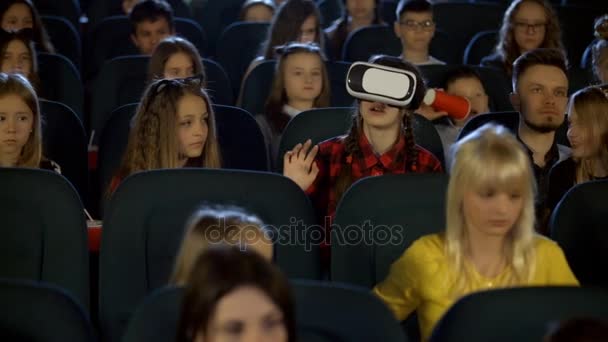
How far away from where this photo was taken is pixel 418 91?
2992 millimetres

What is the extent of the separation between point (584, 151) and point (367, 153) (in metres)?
0.63

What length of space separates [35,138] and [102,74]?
944 millimetres

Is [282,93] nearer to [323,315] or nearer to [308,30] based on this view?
[308,30]

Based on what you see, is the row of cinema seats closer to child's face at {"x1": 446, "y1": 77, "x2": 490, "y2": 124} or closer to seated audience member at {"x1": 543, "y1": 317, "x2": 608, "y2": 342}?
seated audience member at {"x1": 543, "y1": 317, "x2": 608, "y2": 342}

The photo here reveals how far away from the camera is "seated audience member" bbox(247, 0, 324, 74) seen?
4.90m

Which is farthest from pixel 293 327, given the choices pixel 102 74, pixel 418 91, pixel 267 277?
pixel 102 74

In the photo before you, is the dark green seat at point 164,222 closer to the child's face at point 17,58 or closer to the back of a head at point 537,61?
the back of a head at point 537,61

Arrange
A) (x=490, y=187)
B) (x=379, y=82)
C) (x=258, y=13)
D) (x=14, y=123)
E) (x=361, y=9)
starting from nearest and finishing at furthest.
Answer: (x=490, y=187), (x=379, y=82), (x=14, y=123), (x=361, y=9), (x=258, y=13)

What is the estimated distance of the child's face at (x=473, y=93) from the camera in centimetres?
407

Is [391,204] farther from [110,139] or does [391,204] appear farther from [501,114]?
[110,139]

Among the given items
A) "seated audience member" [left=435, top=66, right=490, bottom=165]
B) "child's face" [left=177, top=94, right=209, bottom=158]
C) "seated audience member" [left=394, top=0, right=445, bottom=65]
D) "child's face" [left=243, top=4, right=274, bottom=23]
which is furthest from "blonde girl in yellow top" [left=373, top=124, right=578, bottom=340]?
"child's face" [left=243, top=4, right=274, bottom=23]

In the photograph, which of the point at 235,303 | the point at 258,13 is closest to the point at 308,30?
the point at 258,13

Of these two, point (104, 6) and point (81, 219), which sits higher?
point (104, 6)

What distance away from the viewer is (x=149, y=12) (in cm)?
503
